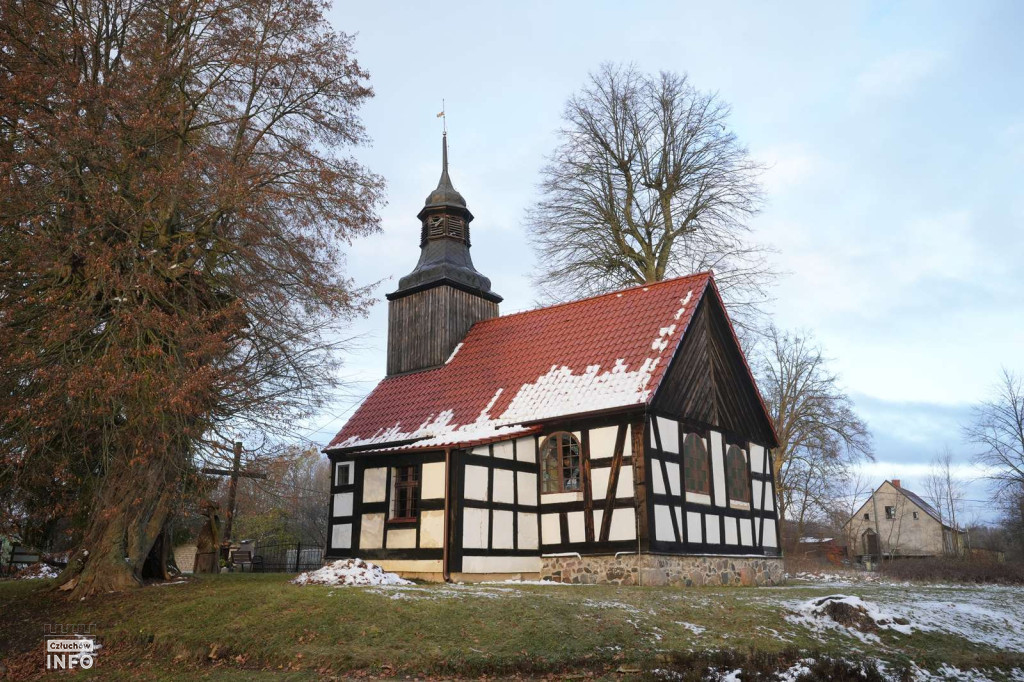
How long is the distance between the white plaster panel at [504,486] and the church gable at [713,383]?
3599mm

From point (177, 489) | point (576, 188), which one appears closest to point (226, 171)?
point (177, 489)

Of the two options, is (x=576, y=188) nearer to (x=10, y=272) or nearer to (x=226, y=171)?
(x=226, y=171)

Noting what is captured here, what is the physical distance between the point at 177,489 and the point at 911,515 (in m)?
52.3

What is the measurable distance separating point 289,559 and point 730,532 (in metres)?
17.5

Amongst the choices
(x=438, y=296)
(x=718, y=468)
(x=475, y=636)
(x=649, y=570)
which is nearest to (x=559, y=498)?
(x=649, y=570)

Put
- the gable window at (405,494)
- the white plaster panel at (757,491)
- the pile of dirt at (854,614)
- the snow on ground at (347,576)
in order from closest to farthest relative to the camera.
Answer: the pile of dirt at (854,614), the snow on ground at (347,576), the gable window at (405,494), the white plaster panel at (757,491)

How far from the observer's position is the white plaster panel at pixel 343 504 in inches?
773

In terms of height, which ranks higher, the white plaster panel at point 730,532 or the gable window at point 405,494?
the gable window at point 405,494

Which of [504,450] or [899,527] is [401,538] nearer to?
[504,450]

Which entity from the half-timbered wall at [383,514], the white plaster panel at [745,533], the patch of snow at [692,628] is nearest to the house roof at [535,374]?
the half-timbered wall at [383,514]

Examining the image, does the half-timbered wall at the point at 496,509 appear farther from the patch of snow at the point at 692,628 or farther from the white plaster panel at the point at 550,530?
the patch of snow at the point at 692,628

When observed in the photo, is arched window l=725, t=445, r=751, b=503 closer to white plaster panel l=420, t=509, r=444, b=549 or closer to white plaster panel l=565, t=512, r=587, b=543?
white plaster panel l=565, t=512, r=587, b=543

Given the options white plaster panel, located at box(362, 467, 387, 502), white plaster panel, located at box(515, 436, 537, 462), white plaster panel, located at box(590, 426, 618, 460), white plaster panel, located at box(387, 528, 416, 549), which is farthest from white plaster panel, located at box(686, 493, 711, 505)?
white plaster panel, located at box(362, 467, 387, 502)

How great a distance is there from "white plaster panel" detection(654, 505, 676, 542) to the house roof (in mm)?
2278
